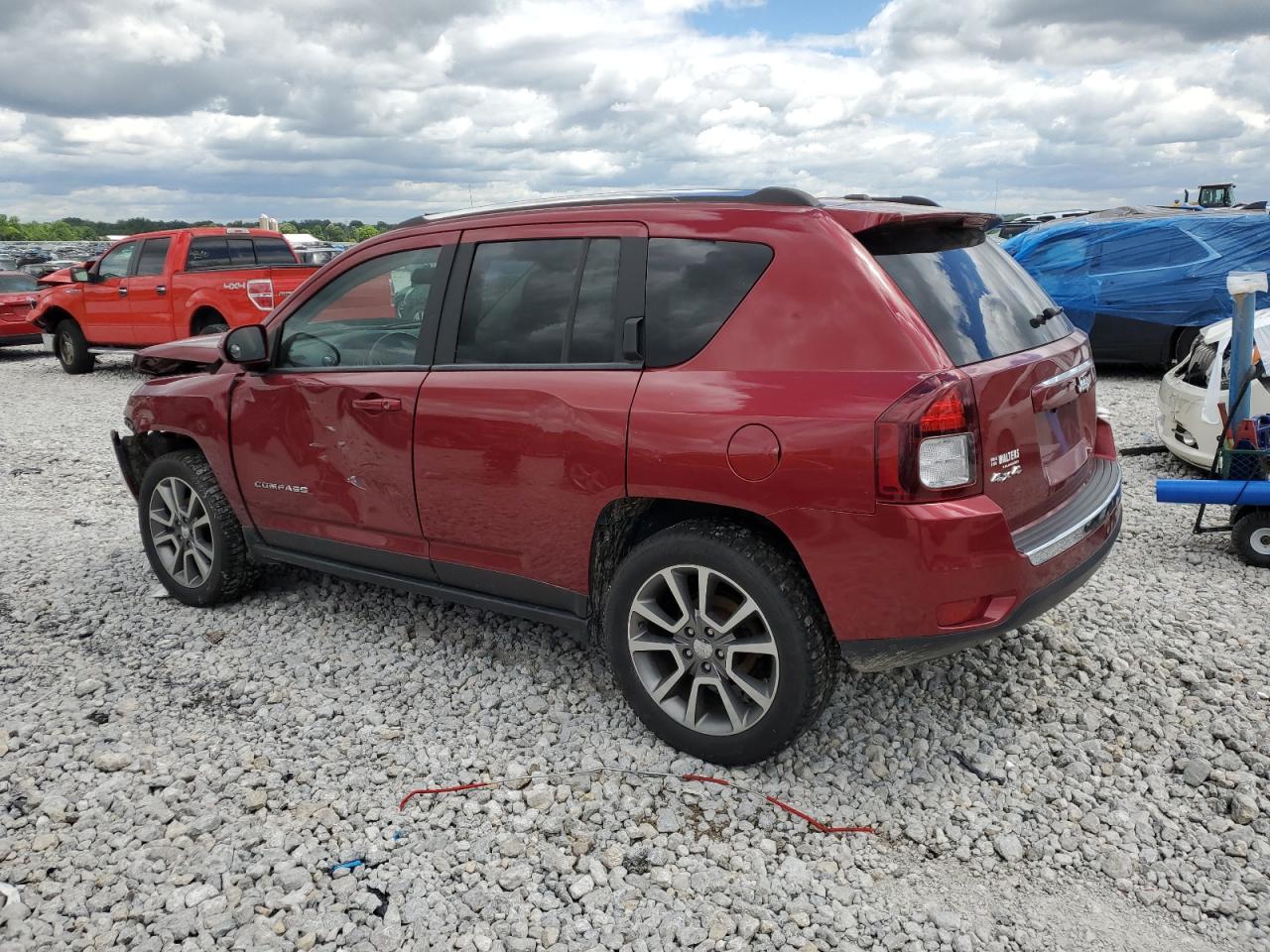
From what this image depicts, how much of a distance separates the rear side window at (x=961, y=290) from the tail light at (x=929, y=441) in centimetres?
17

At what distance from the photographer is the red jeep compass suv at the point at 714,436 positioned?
291 centimetres

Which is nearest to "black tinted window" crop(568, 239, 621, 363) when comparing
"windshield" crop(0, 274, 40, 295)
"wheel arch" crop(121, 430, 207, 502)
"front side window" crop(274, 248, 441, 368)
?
"front side window" crop(274, 248, 441, 368)

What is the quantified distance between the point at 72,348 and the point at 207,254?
3.64 metres

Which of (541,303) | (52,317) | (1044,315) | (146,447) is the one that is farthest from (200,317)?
(1044,315)

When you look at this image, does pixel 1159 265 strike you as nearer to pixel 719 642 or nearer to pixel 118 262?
pixel 719 642

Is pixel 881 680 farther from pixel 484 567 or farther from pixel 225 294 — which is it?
pixel 225 294

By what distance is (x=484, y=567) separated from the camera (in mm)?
3818

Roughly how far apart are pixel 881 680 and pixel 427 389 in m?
2.11

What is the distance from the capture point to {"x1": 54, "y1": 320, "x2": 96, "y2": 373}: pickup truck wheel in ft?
49.2

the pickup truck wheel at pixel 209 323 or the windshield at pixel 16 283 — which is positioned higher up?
the windshield at pixel 16 283

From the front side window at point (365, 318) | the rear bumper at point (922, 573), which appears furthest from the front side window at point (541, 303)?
the rear bumper at point (922, 573)

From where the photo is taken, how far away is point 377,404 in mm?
3957

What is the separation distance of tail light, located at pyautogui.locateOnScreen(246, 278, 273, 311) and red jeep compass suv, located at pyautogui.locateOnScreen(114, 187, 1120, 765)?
347 inches

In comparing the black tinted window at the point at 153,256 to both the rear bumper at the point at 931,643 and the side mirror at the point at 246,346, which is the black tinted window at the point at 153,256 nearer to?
the side mirror at the point at 246,346
